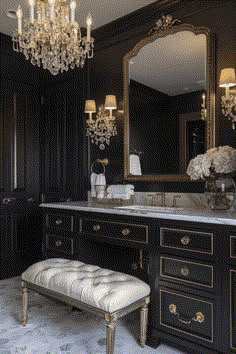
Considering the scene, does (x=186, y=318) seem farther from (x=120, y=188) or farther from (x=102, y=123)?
(x=102, y=123)

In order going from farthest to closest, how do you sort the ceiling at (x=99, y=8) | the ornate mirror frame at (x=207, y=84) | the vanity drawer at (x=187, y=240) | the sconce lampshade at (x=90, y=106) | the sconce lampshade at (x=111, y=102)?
the sconce lampshade at (x=90, y=106) → the sconce lampshade at (x=111, y=102) → the ceiling at (x=99, y=8) → the ornate mirror frame at (x=207, y=84) → the vanity drawer at (x=187, y=240)

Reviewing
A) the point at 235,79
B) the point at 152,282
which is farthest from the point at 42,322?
the point at 235,79

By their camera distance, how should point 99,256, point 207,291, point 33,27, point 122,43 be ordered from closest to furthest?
point 207,291
point 33,27
point 99,256
point 122,43

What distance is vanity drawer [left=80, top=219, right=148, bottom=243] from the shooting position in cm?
240

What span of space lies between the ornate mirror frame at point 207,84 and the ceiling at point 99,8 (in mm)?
301

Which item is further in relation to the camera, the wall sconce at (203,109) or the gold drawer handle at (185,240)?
the wall sconce at (203,109)

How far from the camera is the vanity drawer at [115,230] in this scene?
7.88 ft

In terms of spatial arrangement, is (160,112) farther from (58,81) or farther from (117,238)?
(58,81)

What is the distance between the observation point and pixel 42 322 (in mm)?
2656

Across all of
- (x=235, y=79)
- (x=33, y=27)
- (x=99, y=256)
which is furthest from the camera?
(x=99, y=256)

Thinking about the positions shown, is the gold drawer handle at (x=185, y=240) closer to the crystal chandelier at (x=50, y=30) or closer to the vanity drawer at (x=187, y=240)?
the vanity drawer at (x=187, y=240)

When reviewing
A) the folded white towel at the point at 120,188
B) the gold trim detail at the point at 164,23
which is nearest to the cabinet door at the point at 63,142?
the folded white towel at the point at 120,188

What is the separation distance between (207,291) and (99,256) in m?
1.30

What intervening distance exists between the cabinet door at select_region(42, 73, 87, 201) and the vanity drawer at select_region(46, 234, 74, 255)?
0.75 meters
